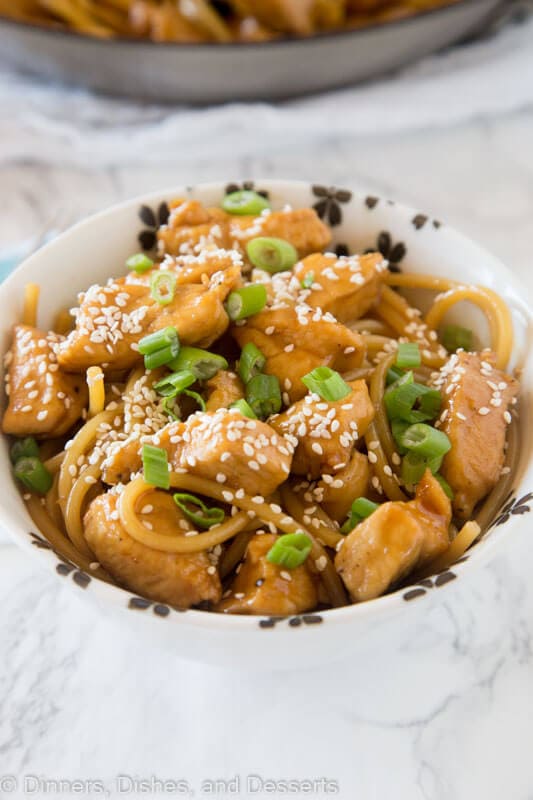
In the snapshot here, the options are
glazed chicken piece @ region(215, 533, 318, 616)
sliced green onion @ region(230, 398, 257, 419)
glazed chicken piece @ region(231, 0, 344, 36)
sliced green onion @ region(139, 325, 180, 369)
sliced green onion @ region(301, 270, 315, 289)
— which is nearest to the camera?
glazed chicken piece @ region(215, 533, 318, 616)

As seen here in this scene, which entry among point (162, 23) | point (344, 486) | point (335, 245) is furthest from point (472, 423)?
point (162, 23)

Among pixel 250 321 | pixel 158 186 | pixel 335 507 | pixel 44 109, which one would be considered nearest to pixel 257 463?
pixel 335 507

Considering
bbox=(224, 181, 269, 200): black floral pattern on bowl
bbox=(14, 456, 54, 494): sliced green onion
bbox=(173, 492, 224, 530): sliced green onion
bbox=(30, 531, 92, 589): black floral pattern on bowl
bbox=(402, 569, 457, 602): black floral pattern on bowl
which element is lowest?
bbox=(14, 456, 54, 494): sliced green onion

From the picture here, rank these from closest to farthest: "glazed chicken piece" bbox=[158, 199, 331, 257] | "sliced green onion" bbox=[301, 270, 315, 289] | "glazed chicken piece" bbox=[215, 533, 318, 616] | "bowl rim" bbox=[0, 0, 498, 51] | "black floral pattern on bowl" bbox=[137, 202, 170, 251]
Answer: "glazed chicken piece" bbox=[215, 533, 318, 616] < "sliced green onion" bbox=[301, 270, 315, 289] < "glazed chicken piece" bbox=[158, 199, 331, 257] < "black floral pattern on bowl" bbox=[137, 202, 170, 251] < "bowl rim" bbox=[0, 0, 498, 51]

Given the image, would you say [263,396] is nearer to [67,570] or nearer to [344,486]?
[344,486]

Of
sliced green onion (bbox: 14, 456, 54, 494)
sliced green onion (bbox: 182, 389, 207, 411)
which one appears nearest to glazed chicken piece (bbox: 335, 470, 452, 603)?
sliced green onion (bbox: 182, 389, 207, 411)

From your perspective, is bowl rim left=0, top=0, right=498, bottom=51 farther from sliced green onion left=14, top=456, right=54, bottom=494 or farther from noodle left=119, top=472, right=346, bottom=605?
noodle left=119, top=472, right=346, bottom=605
